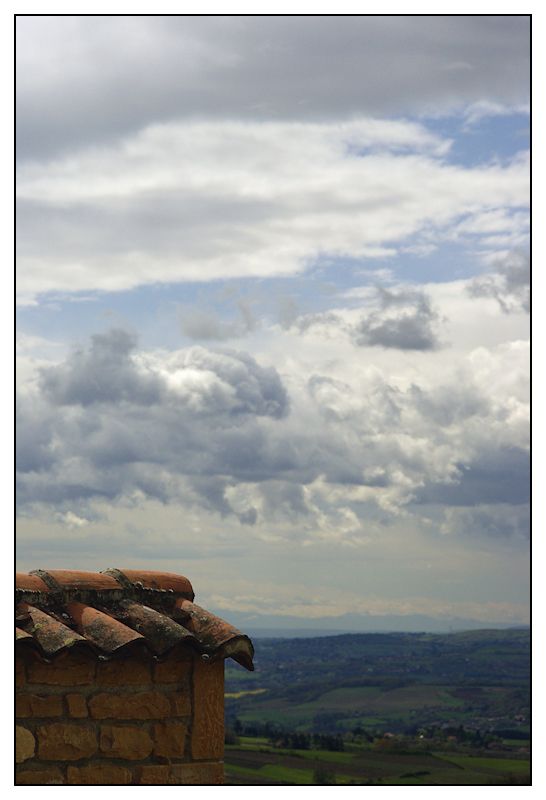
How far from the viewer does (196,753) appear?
24.2 feet

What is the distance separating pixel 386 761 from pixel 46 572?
246 ft

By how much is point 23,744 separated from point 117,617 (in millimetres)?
1243

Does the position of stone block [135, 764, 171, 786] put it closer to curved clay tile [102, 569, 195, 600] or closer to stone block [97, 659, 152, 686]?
stone block [97, 659, 152, 686]

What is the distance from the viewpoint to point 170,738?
7316 mm

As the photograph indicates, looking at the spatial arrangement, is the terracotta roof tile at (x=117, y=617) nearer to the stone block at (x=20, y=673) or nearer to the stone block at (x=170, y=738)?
the stone block at (x=20, y=673)

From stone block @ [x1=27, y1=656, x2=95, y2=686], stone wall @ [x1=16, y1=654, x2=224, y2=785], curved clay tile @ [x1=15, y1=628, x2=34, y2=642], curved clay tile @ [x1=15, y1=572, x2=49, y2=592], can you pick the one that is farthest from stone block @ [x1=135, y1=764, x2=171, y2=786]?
curved clay tile @ [x1=15, y1=572, x2=49, y2=592]

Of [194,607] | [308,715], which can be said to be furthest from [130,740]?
[308,715]

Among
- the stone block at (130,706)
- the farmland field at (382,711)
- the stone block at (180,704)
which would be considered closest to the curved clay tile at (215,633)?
the stone block at (180,704)

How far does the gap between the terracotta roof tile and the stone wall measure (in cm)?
17

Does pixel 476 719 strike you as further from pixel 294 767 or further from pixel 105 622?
pixel 105 622

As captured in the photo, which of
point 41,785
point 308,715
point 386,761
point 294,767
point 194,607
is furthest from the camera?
point 308,715

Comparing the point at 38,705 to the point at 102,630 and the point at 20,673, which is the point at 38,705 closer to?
the point at 20,673

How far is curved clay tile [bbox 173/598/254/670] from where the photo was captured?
24.6ft

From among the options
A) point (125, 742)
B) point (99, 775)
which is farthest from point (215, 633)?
point (99, 775)
